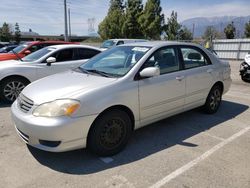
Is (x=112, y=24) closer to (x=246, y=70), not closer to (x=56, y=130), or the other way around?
(x=246, y=70)

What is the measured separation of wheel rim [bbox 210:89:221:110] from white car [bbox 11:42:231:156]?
403 millimetres

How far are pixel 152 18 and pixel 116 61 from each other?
3040 cm

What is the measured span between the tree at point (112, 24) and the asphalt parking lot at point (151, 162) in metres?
34.1

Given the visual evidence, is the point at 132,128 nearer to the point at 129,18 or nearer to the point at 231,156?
the point at 231,156

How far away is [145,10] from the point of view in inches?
1315

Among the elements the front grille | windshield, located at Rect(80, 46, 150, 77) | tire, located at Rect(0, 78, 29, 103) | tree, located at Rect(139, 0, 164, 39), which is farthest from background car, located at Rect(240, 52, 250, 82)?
tree, located at Rect(139, 0, 164, 39)

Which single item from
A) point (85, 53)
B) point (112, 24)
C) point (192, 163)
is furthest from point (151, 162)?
point (112, 24)

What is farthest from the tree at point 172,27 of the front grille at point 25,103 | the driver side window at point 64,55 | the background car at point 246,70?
the front grille at point 25,103

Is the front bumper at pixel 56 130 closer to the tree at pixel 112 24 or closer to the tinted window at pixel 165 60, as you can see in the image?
the tinted window at pixel 165 60

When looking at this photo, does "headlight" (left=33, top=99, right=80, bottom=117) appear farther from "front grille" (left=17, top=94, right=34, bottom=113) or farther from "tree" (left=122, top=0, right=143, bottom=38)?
"tree" (left=122, top=0, right=143, bottom=38)

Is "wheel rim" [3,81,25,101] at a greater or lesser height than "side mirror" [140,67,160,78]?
lesser

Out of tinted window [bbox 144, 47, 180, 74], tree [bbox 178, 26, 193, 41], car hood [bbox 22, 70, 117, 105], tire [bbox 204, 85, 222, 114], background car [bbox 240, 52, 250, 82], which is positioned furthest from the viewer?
tree [bbox 178, 26, 193, 41]

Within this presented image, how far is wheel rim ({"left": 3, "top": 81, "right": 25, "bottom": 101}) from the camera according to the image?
20.1ft

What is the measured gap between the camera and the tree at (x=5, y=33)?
173ft
